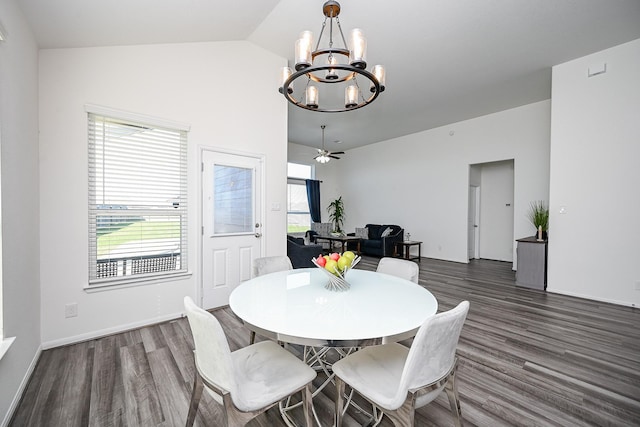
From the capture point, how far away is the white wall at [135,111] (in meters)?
2.29

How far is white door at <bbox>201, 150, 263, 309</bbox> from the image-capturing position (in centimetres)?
316

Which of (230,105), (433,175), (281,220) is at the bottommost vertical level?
(281,220)

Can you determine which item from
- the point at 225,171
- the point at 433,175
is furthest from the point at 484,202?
the point at 225,171

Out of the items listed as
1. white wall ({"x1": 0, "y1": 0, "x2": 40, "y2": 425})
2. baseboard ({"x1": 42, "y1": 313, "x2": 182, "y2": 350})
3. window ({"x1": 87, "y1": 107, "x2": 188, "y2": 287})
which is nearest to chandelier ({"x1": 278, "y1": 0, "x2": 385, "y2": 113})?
window ({"x1": 87, "y1": 107, "x2": 188, "y2": 287})

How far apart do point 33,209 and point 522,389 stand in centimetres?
391

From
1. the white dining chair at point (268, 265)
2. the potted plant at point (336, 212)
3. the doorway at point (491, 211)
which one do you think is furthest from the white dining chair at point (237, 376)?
the potted plant at point (336, 212)

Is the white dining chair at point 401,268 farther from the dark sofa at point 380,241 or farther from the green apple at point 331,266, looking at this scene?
the dark sofa at point 380,241

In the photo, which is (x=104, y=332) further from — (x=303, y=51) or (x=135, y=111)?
(x=303, y=51)

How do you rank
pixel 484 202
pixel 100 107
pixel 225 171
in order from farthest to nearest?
pixel 484 202 < pixel 225 171 < pixel 100 107

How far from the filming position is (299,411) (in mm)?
1584

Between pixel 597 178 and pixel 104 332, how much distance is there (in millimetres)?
6206

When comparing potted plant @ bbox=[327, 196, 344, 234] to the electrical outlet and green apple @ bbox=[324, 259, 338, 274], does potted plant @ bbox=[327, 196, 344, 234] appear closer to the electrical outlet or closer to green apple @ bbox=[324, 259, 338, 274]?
the electrical outlet

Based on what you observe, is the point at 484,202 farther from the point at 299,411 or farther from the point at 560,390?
the point at 299,411

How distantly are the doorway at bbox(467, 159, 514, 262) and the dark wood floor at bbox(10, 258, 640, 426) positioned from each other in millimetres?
3200
